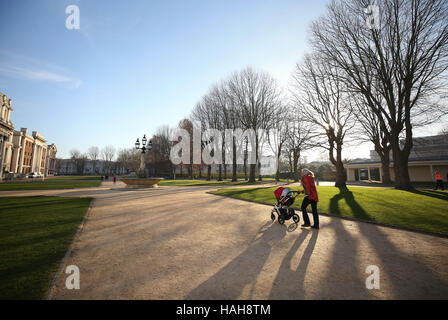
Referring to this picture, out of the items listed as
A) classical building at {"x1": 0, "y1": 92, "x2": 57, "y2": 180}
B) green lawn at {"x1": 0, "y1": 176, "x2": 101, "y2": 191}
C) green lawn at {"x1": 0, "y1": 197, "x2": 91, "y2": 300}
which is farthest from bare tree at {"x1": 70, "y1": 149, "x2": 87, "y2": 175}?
green lawn at {"x1": 0, "y1": 197, "x2": 91, "y2": 300}

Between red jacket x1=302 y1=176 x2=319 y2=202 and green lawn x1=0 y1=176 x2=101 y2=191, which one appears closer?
red jacket x1=302 y1=176 x2=319 y2=202

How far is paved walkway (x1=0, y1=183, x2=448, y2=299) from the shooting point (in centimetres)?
293

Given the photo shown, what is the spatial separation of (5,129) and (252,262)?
237ft

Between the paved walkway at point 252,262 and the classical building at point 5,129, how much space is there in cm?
6186

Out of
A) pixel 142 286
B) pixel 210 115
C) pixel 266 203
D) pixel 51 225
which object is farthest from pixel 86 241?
pixel 210 115

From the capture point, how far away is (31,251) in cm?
421

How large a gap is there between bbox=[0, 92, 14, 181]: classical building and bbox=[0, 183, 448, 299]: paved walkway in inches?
2435

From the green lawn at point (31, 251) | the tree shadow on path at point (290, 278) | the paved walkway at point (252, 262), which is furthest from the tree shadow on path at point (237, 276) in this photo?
the green lawn at point (31, 251)

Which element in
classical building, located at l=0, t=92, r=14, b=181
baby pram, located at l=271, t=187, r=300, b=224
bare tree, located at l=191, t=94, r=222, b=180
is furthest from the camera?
classical building, located at l=0, t=92, r=14, b=181

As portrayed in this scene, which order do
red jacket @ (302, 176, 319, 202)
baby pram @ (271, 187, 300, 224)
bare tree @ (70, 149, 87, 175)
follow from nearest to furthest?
red jacket @ (302, 176, 319, 202) < baby pram @ (271, 187, 300, 224) < bare tree @ (70, 149, 87, 175)

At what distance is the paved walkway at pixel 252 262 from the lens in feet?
9.63

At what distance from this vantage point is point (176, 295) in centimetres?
283

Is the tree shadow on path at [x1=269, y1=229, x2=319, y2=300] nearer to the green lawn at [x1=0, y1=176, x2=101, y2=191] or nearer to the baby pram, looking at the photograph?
the baby pram
